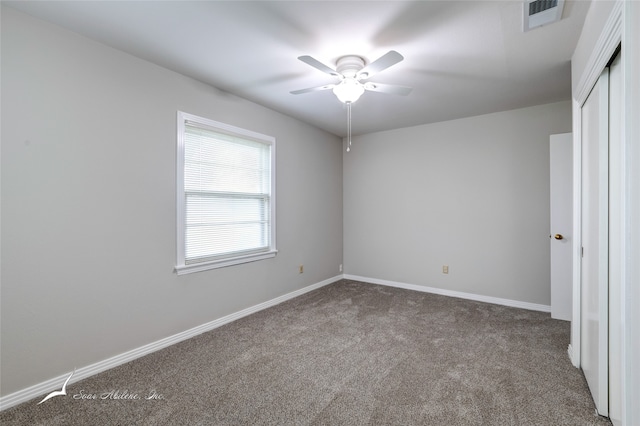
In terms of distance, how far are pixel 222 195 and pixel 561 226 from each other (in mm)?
3747

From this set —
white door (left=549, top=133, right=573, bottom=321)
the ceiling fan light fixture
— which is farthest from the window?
white door (left=549, top=133, right=573, bottom=321)

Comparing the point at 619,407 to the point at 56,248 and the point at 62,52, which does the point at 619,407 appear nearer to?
the point at 56,248

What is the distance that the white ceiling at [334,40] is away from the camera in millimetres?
1893

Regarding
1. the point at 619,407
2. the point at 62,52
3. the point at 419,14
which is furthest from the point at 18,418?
the point at 419,14

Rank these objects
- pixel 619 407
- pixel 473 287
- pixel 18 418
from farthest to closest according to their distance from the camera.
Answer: pixel 473 287 < pixel 18 418 < pixel 619 407

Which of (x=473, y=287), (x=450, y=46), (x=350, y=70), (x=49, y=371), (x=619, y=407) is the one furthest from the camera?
(x=473, y=287)

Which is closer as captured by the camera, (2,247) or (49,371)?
(2,247)

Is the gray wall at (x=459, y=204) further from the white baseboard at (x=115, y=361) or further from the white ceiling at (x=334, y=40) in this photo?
the white baseboard at (x=115, y=361)

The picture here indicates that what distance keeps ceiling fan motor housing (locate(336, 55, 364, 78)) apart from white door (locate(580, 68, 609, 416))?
1581 mm

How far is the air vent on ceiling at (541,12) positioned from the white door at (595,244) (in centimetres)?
A: 51

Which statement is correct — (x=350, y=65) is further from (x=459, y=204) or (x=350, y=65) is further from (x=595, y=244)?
(x=459, y=204)

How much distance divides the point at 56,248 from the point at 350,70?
260cm

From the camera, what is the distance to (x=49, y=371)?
2.06m

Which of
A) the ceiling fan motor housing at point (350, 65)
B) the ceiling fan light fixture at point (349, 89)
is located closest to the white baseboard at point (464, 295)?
the ceiling fan light fixture at point (349, 89)
